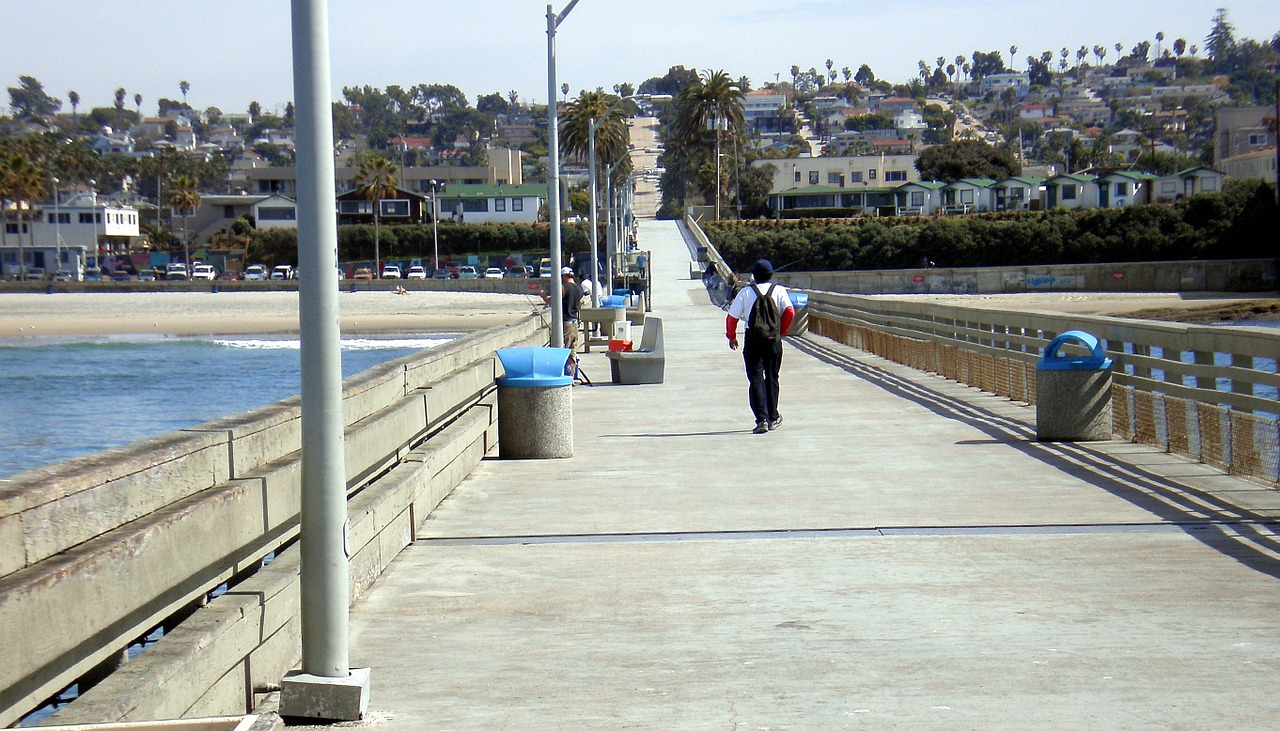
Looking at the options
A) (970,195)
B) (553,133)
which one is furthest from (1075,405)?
(970,195)

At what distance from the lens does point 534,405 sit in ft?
42.6

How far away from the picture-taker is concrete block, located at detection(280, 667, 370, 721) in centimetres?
512

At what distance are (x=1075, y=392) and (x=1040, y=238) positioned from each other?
3849 inches

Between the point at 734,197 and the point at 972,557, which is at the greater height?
the point at 734,197

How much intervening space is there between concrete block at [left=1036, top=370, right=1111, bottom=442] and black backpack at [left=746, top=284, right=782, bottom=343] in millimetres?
2977

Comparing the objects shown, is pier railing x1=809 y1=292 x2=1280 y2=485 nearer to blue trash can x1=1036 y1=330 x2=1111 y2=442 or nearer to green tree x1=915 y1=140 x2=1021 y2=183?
blue trash can x1=1036 y1=330 x2=1111 y2=442

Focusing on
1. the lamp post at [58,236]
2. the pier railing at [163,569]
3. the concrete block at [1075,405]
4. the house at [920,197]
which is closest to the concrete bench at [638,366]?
the concrete block at [1075,405]

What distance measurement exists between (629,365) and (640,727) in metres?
17.0

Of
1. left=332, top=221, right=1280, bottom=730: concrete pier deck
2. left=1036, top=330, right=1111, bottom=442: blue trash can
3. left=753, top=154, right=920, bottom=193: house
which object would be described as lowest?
left=332, top=221, right=1280, bottom=730: concrete pier deck

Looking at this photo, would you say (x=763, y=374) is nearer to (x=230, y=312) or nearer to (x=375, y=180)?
(x=230, y=312)

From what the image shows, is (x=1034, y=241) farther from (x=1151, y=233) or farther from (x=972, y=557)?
(x=972, y=557)

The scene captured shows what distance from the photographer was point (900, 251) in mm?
109062

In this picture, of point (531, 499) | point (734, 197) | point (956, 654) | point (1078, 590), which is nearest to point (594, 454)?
point (531, 499)

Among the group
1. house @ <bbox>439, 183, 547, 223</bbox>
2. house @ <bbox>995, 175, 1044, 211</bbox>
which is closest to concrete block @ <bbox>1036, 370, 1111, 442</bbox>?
house @ <bbox>995, 175, 1044, 211</bbox>
